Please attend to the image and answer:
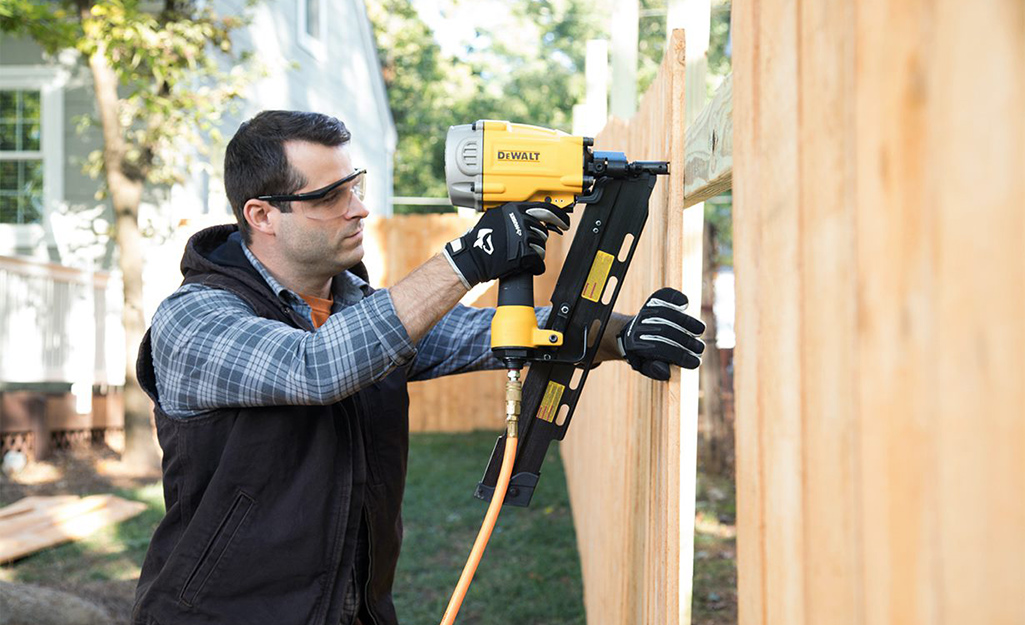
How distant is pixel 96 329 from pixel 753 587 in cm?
1101

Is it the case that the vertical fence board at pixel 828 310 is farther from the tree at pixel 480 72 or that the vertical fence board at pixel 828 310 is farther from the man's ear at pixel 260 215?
the tree at pixel 480 72

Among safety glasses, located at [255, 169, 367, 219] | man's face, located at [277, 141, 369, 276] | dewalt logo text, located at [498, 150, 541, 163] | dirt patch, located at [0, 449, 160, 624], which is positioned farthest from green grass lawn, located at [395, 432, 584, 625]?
dewalt logo text, located at [498, 150, 541, 163]

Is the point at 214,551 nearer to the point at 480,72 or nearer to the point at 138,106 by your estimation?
the point at 138,106

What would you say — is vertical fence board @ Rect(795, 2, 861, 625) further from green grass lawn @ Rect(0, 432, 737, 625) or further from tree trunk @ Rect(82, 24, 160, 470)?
tree trunk @ Rect(82, 24, 160, 470)

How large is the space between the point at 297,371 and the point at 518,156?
74cm

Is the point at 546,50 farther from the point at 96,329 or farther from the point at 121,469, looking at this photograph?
the point at 121,469

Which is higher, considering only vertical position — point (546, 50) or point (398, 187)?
point (546, 50)

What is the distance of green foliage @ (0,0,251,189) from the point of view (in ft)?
26.6

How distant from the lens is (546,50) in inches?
1283

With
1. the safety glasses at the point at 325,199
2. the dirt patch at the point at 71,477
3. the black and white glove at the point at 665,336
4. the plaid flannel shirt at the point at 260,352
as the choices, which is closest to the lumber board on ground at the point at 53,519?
the dirt patch at the point at 71,477

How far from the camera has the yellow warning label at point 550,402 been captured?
2.34 meters

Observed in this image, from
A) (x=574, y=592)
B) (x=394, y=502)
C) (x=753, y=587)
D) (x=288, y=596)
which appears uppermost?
(x=753, y=587)

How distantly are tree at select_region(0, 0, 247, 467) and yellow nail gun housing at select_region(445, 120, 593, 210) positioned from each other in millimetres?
6973

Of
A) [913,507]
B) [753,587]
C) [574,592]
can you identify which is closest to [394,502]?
[753,587]
